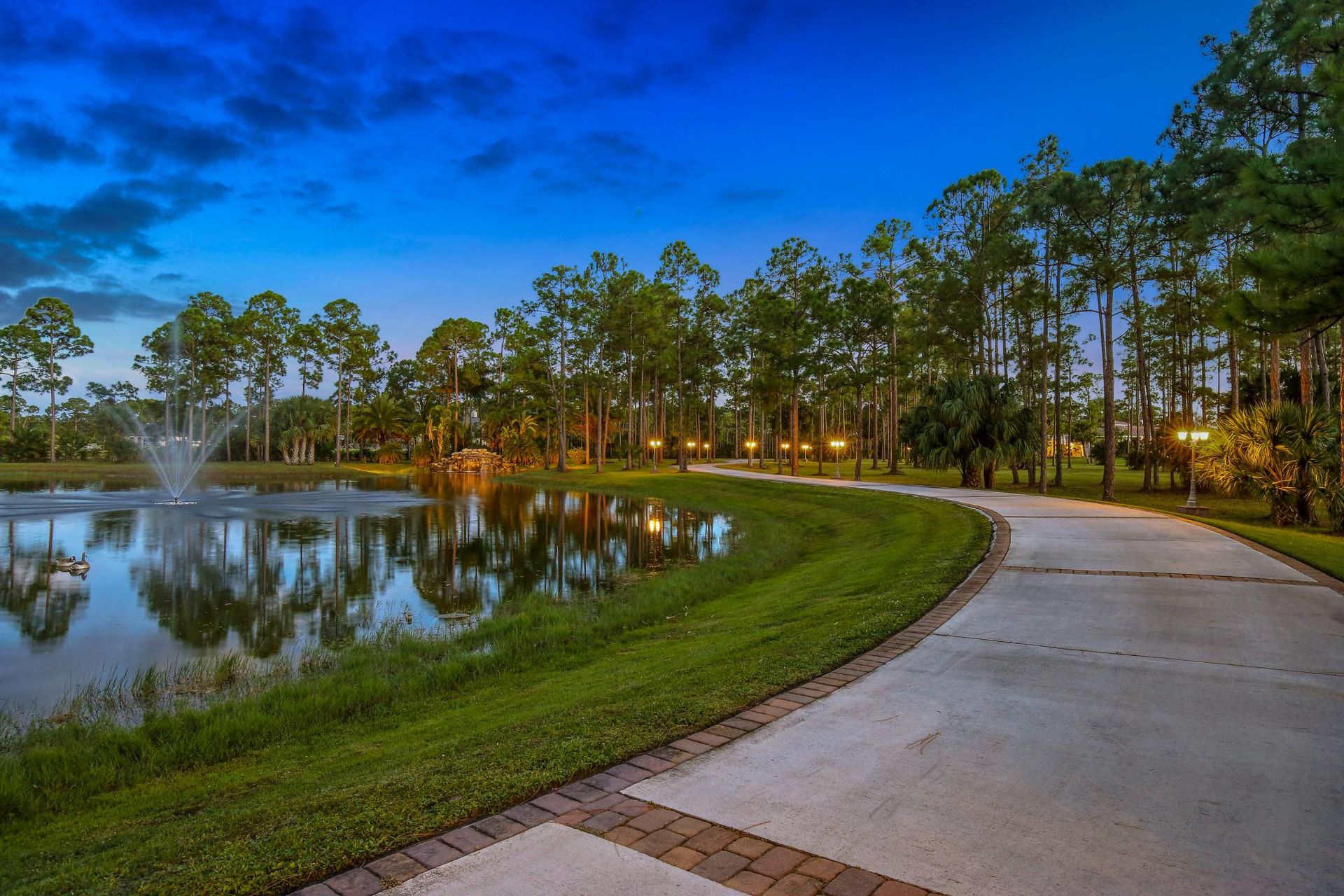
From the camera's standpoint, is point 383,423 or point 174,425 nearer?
point 383,423

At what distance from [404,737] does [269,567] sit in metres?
11.9

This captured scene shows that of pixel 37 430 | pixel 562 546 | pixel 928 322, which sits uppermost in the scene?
pixel 928 322

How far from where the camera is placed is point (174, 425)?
71188 millimetres

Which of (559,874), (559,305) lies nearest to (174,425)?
(559,305)

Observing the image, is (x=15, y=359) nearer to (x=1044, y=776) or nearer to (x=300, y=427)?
(x=300, y=427)

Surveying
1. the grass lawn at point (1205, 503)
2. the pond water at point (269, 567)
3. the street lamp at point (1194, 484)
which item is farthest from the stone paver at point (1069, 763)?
the street lamp at point (1194, 484)

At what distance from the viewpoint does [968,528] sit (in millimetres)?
13445

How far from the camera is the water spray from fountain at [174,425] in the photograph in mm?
57781

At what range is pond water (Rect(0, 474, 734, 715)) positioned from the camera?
977 cm

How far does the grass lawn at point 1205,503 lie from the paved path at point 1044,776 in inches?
208

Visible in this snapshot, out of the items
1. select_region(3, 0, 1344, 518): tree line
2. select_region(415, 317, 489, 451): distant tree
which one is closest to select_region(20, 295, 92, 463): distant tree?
select_region(3, 0, 1344, 518): tree line

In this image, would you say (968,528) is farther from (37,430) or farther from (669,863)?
(37,430)

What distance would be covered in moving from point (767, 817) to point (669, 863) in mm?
→ 542

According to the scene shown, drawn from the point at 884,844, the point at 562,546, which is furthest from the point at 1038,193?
the point at 884,844
